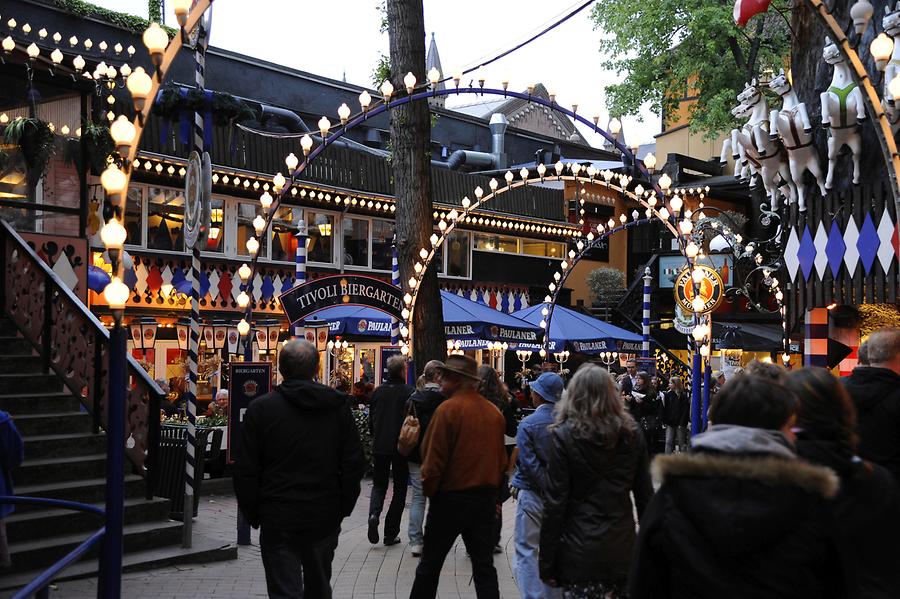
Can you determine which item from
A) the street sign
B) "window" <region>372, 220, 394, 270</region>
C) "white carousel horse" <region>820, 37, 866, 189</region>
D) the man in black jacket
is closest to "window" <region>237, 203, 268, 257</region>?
"window" <region>372, 220, 394, 270</region>

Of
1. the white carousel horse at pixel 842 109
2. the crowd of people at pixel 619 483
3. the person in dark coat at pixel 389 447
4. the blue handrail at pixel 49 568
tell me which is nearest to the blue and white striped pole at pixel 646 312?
the white carousel horse at pixel 842 109

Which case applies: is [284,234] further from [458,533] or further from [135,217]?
[458,533]

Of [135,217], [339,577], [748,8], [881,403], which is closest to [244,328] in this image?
[339,577]

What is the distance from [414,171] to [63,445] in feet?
18.8

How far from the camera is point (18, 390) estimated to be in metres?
9.62

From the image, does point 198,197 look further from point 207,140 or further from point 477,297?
point 477,297

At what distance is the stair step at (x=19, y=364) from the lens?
389 inches

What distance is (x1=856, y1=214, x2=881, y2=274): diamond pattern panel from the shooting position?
10.9 meters

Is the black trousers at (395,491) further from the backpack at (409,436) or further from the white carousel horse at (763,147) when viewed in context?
the white carousel horse at (763,147)

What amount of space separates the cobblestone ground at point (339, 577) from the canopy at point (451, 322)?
773cm

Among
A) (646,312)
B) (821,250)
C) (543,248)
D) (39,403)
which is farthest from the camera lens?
(543,248)

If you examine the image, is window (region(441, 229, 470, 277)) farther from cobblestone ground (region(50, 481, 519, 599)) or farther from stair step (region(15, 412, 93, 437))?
stair step (region(15, 412, 93, 437))

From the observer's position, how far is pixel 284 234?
24.9 metres

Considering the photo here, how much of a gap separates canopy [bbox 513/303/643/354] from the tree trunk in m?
8.68
